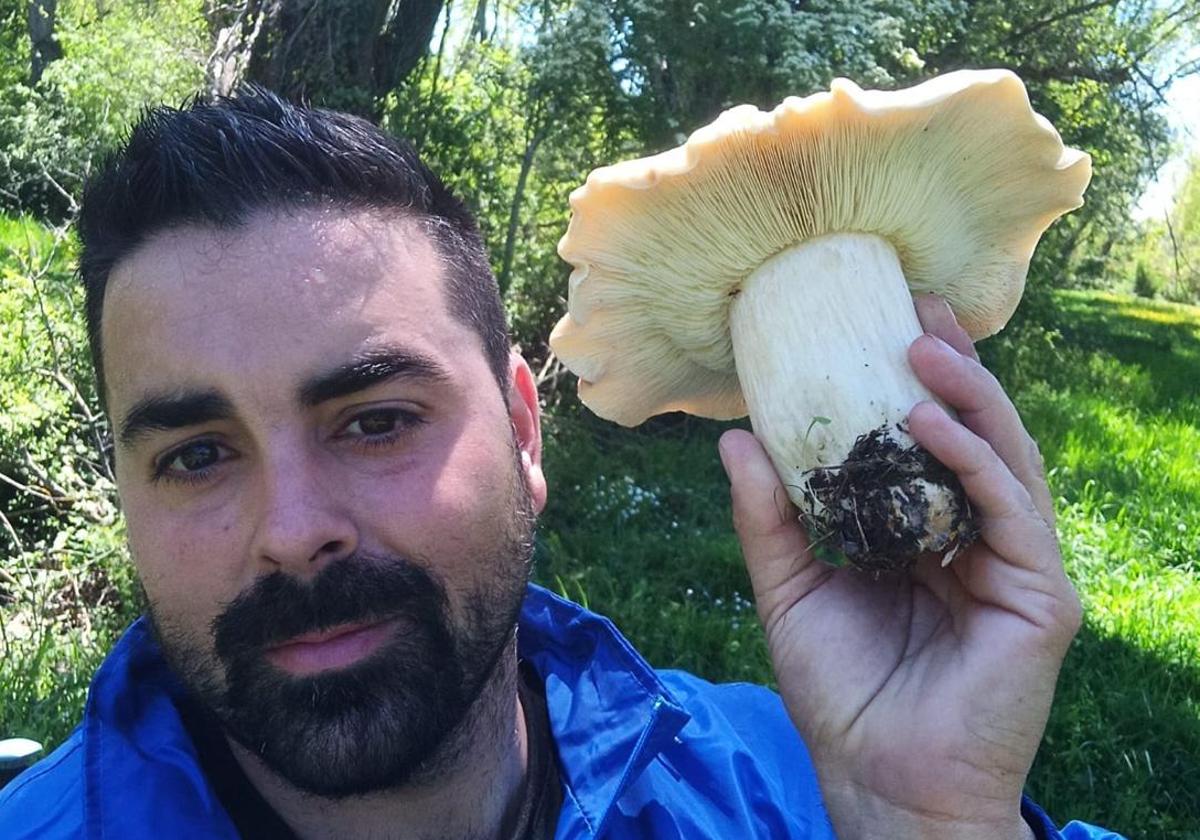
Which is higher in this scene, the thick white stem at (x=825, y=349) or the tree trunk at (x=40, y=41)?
the tree trunk at (x=40, y=41)

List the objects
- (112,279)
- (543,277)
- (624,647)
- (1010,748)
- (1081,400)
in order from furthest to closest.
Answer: (1081,400), (543,277), (624,647), (112,279), (1010,748)

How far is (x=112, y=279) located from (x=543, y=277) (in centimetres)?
612

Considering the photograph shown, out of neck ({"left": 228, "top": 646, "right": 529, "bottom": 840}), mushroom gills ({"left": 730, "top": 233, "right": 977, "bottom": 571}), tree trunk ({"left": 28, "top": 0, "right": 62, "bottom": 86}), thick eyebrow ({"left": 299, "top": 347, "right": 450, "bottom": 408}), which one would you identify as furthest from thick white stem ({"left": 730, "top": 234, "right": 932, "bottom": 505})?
tree trunk ({"left": 28, "top": 0, "right": 62, "bottom": 86})

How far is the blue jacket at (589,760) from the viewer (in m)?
1.52

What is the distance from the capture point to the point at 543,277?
773cm

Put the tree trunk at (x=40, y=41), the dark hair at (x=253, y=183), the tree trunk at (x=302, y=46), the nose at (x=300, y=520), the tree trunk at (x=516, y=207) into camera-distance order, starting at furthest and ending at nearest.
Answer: the tree trunk at (x=40, y=41), the tree trunk at (x=516, y=207), the tree trunk at (x=302, y=46), the dark hair at (x=253, y=183), the nose at (x=300, y=520)

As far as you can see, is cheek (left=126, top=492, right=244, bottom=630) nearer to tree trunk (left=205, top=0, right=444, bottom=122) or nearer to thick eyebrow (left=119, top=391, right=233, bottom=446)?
thick eyebrow (left=119, top=391, right=233, bottom=446)

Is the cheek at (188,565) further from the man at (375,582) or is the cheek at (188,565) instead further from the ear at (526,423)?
the ear at (526,423)

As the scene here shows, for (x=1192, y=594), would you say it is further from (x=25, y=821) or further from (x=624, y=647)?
(x=25, y=821)

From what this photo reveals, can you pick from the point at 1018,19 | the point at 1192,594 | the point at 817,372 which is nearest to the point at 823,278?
the point at 817,372

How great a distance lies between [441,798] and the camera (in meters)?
1.69

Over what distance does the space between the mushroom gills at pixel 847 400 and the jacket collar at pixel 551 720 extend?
503 mm

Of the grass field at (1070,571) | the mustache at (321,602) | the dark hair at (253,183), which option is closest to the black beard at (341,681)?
the mustache at (321,602)

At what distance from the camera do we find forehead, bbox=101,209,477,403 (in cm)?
154
